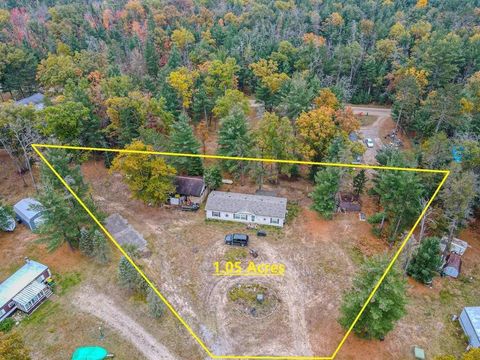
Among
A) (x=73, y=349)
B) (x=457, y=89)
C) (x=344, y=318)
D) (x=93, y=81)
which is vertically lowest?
(x=73, y=349)

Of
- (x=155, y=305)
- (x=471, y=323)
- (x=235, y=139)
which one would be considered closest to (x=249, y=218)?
(x=235, y=139)

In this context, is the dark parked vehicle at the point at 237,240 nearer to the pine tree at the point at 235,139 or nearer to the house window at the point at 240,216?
the house window at the point at 240,216

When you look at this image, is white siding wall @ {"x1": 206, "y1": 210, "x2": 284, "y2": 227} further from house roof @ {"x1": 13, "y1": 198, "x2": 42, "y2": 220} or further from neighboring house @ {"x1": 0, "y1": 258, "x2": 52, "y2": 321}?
house roof @ {"x1": 13, "y1": 198, "x2": 42, "y2": 220}

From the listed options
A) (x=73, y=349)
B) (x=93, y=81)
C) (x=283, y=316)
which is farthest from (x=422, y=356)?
(x=93, y=81)

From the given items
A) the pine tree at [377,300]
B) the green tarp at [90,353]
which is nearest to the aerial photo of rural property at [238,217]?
the pine tree at [377,300]

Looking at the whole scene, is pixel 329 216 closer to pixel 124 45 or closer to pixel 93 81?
pixel 93 81

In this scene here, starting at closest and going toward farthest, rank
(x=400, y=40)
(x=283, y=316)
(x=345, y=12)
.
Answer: (x=283, y=316)
(x=400, y=40)
(x=345, y=12)

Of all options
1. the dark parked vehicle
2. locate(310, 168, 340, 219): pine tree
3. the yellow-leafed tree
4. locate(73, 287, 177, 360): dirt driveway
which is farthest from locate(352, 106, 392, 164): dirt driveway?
locate(73, 287, 177, 360): dirt driveway

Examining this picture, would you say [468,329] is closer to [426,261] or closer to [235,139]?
[426,261]
